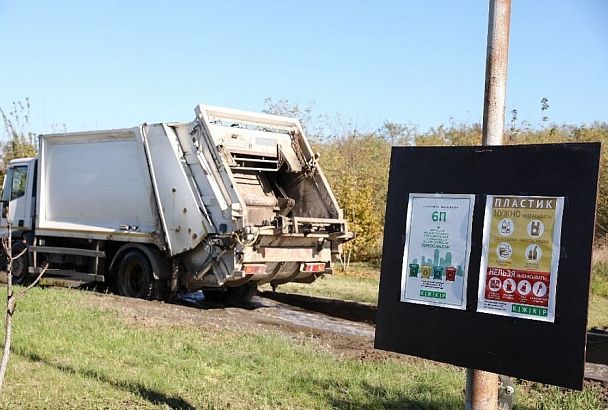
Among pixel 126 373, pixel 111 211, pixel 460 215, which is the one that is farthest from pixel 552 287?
pixel 111 211

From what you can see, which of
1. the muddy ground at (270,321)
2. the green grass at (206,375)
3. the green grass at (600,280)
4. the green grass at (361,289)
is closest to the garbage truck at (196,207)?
the muddy ground at (270,321)

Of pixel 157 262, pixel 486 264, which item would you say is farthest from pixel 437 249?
pixel 157 262

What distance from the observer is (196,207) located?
37.1 feet

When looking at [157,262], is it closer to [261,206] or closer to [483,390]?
[261,206]

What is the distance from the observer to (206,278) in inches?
460

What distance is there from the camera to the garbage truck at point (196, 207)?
11.2 metres

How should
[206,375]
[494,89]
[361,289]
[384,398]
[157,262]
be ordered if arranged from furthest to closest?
[361,289]
[157,262]
[206,375]
[384,398]
[494,89]

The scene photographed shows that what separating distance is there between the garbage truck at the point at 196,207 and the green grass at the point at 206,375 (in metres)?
2.69

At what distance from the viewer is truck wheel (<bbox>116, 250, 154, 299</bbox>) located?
41.0 feet

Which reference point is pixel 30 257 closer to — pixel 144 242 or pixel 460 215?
pixel 144 242

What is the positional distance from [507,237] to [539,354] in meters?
0.62

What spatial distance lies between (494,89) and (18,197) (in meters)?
13.2

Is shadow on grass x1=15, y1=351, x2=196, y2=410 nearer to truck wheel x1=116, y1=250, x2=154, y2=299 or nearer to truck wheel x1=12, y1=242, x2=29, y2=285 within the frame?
truck wheel x1=116, y1=250, x2=154, y2=299

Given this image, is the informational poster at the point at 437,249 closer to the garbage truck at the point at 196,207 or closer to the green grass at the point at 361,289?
the garbage truck at the point at 196,207
